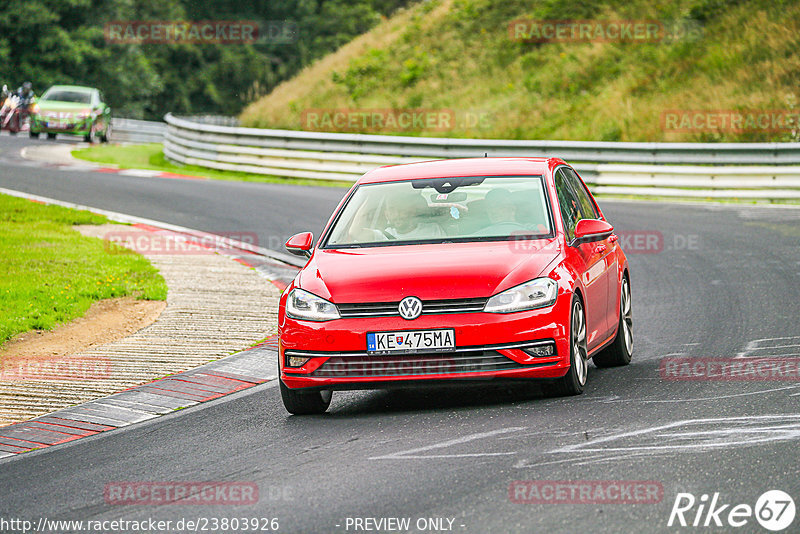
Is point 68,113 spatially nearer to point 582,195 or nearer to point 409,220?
point 582,195

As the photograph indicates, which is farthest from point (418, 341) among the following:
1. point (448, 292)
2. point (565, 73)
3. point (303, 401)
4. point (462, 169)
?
point (565, 73)

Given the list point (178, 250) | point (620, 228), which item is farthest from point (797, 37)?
point (178, 250)

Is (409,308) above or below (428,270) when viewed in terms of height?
below

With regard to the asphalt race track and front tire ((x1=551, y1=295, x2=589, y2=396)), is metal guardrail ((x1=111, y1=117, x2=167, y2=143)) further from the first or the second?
front tire ((x1=551, y1=295, x2=589, y2=396))

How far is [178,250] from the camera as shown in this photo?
1625 centimetres

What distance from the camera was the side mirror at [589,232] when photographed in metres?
8.34

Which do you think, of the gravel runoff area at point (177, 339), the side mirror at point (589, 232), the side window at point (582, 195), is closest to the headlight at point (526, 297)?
the side mirror at point (589, 232)

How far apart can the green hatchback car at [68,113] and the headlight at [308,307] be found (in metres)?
30.9

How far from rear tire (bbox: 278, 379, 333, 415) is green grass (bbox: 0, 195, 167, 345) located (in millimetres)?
3821

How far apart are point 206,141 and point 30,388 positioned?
21.0 m

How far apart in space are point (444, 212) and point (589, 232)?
1067 mm

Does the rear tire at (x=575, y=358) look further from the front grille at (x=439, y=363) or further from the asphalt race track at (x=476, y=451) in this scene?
the front grille at (x=439, y=363)

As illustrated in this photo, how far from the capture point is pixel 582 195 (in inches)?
388

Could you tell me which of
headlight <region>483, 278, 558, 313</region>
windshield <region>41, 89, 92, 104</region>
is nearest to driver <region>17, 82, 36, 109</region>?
windshield <region>41, 89, 92, 104</region>
